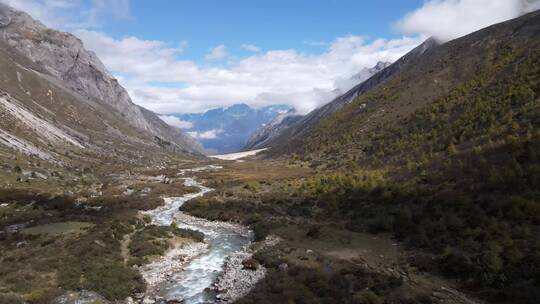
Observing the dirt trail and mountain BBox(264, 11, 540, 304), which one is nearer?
mountain BBox(264, 11, 540, 304)

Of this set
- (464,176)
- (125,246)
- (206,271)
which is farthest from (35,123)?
(464,176)

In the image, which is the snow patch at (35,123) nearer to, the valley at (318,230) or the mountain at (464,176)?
the valley at (318,230)

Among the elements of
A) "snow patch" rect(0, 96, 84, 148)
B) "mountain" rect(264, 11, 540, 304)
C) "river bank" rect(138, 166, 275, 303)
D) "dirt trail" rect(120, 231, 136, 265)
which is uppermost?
"snow patch" rect(0, 96, 84, 148)

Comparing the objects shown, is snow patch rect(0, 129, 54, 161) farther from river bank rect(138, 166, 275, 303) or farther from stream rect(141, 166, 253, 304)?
river bank rect(138, 166, 275, 303)

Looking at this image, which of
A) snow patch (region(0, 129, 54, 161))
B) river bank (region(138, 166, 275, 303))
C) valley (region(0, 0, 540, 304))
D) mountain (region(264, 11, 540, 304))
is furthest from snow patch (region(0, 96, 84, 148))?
river bank (region(138, 166, 275, 303))

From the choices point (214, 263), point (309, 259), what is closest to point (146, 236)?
point (214, 263)

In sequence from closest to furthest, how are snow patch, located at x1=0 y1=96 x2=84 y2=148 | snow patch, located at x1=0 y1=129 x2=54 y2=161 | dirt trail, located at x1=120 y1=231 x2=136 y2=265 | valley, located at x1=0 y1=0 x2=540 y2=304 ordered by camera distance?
valley, located at x1=0 y1=0 x2=540 y2=304, dirt trail, located at x1=120 y1=231 x2=136 y2=265, snow patch, located at x1=0 y1=129 x2=54 y2=161, snow patch, located at x1=0 y1=96 x2=84 y2=148

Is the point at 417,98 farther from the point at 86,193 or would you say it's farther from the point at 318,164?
the point at 86,193

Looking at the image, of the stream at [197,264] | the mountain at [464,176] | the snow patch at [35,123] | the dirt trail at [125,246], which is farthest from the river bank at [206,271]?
the snow patch at [35,123]

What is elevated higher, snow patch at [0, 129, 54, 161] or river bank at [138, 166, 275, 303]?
snow patch at [0, 129, 54, 161]
